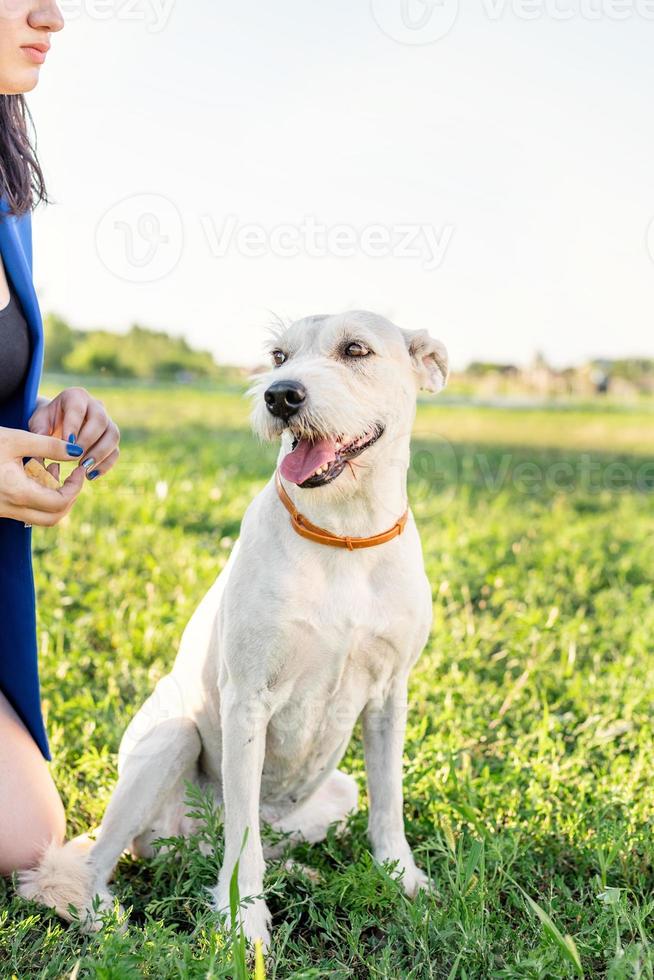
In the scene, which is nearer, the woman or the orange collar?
the orange collar

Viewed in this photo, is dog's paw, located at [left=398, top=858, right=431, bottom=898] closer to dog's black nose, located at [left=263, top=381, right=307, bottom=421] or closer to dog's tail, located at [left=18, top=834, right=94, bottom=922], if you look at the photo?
dog's tail, located at [left=18, top=834, right=94, bottom=922]

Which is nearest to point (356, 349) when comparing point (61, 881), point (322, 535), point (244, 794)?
point (322, 535)

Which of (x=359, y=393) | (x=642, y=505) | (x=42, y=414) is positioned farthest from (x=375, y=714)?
(x=642, y=505)

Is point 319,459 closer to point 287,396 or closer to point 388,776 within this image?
point 287,396

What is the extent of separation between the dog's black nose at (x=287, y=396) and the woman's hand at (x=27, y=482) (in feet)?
2.30

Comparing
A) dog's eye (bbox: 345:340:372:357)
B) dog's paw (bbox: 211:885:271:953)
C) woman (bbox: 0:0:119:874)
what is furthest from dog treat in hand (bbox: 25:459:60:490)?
dog's paw (bbox: 211:885:271:953)

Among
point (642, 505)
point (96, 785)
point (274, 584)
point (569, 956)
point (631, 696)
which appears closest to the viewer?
point (569, 956)

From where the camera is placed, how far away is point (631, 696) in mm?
4004

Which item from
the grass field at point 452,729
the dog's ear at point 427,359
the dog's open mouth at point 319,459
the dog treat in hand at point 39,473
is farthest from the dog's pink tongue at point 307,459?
the grass field at point 452,729

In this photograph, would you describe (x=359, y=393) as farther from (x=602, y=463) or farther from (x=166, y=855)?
(x=602, y=463)

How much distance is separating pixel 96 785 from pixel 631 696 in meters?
2.13

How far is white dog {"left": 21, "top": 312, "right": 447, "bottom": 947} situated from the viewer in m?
2.56

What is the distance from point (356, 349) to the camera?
2660mm

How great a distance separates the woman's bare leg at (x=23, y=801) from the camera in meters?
2.95
